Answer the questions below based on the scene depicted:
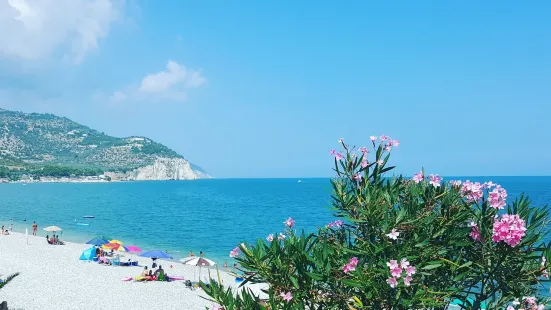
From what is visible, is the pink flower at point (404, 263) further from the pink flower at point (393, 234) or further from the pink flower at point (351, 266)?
the pink flower at point (351, 266)

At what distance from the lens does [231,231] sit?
60688 mm

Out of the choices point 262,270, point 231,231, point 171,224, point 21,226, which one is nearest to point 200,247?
point 231,231

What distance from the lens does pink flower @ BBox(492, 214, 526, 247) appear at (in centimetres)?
440

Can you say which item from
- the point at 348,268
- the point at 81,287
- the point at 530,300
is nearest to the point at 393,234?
the point at 348,268

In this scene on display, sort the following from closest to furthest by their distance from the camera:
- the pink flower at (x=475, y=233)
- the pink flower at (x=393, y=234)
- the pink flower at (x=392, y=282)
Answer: the pink flower at (x=392, y=282), the pink flower at (x=393, y=234), the pink flower at (x=475, y=233)

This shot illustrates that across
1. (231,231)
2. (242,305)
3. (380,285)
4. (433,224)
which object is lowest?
(231,231)

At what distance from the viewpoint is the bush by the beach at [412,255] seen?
464cm

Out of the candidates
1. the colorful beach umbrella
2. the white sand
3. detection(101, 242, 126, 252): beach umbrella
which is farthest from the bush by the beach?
detection(101, 242, 126, 252): beach umbrella

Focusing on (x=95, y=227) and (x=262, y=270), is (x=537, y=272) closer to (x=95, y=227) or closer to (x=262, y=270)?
(x=262, y=270)

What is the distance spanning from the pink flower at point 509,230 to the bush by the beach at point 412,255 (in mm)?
10

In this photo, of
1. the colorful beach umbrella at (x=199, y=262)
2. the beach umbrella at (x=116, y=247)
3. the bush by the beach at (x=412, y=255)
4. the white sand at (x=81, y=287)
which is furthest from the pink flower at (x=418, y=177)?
the beach umbrella at (x=116, y=247)

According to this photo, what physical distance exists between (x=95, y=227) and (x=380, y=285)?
212 ft

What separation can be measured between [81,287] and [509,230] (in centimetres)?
2355

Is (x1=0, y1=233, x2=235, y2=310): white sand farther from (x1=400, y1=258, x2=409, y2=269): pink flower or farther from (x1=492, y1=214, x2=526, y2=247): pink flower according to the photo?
(x1=492, y1=214, x2=526, y2=247): pink flower
